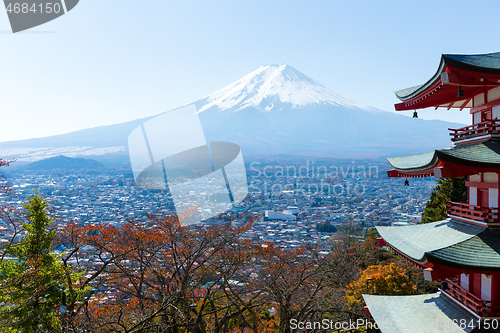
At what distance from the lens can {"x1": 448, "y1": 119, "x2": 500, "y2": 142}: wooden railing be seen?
4.34 metres

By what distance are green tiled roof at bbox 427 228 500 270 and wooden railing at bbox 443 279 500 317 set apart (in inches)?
29.4

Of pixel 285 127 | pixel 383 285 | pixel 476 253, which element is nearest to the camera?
pixel 476 253

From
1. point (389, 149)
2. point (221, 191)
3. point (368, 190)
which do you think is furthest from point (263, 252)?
point (389, 149)

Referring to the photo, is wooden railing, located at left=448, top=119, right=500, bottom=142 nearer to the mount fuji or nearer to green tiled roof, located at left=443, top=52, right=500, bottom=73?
green tiled roof, located at left=443, top=52, right=500, bottom=73

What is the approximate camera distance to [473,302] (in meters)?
4.29

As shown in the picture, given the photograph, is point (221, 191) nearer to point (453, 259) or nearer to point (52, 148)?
point (453, 259)

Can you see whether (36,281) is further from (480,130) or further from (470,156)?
(480,130)

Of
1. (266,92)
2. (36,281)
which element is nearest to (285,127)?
(266,92)

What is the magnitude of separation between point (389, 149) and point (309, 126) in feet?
74.3

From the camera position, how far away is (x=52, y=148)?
58188 millimetres

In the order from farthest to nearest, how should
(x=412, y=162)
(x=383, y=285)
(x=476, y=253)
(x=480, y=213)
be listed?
(x=383, y=285) < (x=412, y=162) < (x=480, y=213) < (x=476, y=253)

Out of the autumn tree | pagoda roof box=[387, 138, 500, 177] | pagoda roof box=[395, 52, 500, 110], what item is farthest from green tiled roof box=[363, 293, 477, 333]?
the autumn tree

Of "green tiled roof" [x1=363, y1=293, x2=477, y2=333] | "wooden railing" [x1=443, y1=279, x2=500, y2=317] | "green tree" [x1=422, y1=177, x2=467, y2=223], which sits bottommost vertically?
"green tree" [x1=422, y1=177, x2=467, y2=223]

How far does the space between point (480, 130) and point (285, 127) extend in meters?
85.5
